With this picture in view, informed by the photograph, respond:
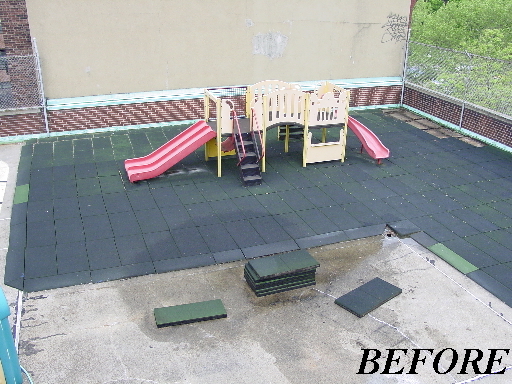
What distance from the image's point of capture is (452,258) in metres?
8.96

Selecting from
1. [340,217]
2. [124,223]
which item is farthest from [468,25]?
[124,223]

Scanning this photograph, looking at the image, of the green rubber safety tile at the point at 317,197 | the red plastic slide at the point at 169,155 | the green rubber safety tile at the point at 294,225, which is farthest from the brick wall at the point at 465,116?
the red plastic slide at the point at 169,155

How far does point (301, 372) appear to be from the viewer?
21.2 ft

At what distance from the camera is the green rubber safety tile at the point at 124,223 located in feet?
31.4

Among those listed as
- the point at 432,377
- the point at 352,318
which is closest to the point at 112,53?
the point at 352,318

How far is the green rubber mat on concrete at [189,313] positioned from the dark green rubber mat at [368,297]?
1.80 m

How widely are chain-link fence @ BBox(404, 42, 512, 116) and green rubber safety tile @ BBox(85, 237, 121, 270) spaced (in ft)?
35.1

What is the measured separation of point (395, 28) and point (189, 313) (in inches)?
517

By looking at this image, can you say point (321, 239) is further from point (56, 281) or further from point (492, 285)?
point (56, 281)

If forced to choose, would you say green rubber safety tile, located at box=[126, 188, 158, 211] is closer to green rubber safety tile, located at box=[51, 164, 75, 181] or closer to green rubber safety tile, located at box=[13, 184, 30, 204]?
green rubber safety tile, located at box=[51, 164, 75, 181]

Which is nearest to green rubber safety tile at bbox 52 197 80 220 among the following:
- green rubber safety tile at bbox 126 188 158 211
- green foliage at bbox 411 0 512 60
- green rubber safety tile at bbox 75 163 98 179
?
green rubber safety tile at bbox 126 188 158 211

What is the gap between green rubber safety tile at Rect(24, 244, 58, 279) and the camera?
830 centimetres

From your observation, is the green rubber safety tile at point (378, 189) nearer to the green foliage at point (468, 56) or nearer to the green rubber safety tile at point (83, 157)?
the green foliage at point (468, 56)

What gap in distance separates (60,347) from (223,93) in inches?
401
